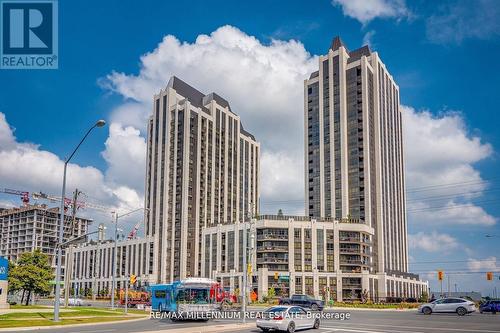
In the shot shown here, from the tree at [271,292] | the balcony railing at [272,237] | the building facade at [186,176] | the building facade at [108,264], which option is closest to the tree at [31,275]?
the tree at [271,292]

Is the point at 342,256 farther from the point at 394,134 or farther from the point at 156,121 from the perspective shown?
the point at 156,121

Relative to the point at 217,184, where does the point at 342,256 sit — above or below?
below

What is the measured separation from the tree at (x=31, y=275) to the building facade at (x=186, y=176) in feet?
269

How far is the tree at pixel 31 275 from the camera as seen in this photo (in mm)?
71438

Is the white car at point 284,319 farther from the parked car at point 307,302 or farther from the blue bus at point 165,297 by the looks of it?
the parked car at point 307,302

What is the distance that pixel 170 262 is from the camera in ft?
526

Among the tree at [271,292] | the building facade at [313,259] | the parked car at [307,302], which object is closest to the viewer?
the parked car at [307,302]

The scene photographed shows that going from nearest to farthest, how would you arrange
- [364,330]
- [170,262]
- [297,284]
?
1. [364,330]
2. [297,284]
3. [170,262]

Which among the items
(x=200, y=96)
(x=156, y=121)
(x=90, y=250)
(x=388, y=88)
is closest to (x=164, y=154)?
(x=156, y=121)

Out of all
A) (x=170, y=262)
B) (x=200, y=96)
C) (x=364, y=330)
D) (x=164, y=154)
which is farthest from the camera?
(x=200, y=96)

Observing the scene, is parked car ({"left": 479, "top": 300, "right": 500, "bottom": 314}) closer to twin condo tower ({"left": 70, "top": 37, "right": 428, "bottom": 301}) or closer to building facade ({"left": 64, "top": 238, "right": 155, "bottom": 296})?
twin condo tower ({"left": 70, "top": 37, "right": 428, "bottom": 301})

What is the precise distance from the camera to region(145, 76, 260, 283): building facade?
16175cm

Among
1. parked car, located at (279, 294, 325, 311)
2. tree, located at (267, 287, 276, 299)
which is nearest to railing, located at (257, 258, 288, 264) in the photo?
tree, located at (267, 287, 276, 299)

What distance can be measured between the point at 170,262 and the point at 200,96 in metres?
67.4
